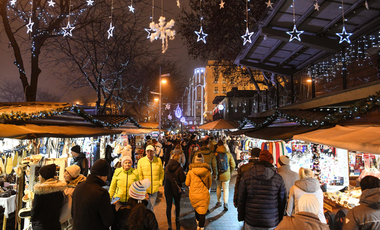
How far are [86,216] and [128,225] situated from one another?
677 mm

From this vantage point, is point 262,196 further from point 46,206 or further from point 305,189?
point 46,206

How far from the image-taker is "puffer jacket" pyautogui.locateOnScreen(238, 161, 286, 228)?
153 inches

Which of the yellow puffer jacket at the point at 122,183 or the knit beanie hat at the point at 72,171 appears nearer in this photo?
the knit beanie hat at the point at 72,171

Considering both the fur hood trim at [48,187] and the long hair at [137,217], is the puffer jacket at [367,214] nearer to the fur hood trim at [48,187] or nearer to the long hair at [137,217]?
the long hair at [137,217]

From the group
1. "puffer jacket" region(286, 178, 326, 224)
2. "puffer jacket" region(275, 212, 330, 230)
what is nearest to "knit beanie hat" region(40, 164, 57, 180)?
"puffer jacket" region(275, 212, 330, 230)

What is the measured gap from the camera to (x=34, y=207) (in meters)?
3.64

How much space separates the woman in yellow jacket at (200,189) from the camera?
5.35 meters

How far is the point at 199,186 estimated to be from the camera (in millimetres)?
5387

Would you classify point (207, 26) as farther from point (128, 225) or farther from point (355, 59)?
point (128, 225)

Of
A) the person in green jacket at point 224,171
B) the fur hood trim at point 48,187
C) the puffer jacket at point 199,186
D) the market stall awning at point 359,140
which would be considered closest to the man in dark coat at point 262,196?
the market stall awning at point 359,140

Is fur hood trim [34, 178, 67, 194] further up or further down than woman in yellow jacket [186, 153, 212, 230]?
further up

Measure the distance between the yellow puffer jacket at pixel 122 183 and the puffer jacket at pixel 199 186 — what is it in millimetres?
1270

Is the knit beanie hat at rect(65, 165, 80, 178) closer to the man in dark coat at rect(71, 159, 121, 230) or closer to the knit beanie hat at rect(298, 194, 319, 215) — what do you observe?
the man in dark coat at rect(71, 159, 121, 230)

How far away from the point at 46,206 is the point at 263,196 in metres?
3.39
